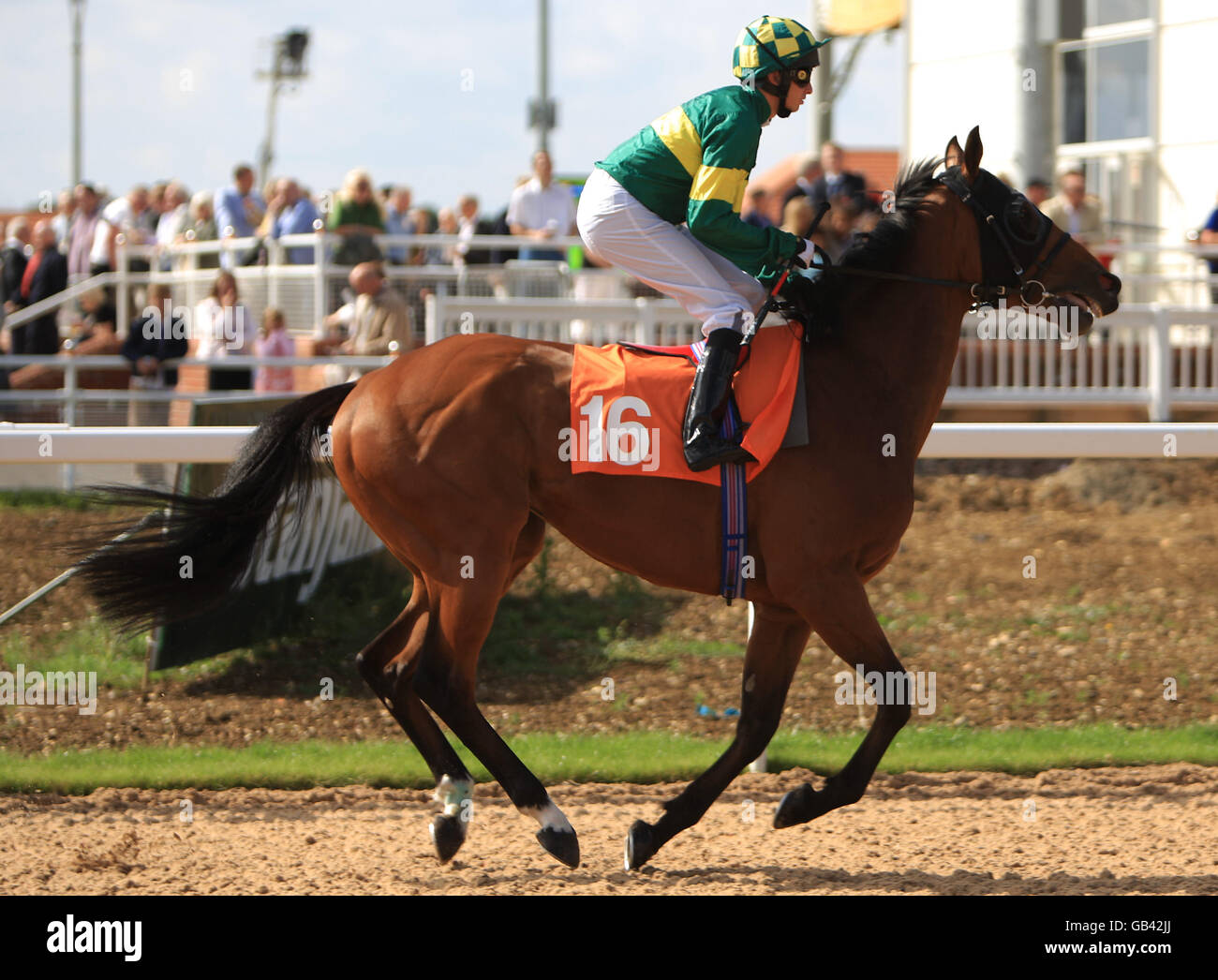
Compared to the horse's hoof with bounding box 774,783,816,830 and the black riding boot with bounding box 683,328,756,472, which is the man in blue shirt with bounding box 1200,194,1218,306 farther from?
the horse's hoof with bounding box 774,783,816,830

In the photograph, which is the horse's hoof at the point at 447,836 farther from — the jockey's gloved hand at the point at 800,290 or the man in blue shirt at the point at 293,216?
the man in blue shirt at the point at 293,216

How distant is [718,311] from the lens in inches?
176

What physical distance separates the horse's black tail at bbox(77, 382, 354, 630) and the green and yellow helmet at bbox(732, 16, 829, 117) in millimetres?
1583

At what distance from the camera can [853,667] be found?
14.3 ft

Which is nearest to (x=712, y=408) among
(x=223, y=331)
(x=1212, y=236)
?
(x=223, y=331)

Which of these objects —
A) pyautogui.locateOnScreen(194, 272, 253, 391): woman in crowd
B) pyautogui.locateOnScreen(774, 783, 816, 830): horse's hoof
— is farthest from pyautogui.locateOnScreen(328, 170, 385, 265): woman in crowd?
pyautogui.locateOnScreen(774, 783, 816, 830): horse's hoof

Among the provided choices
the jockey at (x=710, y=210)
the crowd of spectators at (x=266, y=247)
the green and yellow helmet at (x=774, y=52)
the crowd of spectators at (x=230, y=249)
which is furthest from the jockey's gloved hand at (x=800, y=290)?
the crowd of spectators at (x=230, y=249)

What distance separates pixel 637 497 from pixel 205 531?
1.35 m

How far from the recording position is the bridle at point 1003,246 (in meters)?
4.65

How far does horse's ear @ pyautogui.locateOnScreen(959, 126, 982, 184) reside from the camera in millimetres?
4578

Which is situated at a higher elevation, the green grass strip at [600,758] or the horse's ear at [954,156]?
the horse's ear at [954,156]

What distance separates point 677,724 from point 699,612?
1.60 meters

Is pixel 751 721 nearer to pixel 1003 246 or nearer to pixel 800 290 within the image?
pixel 800 290

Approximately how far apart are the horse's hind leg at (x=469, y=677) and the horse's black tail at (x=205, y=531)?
2.16 ft
